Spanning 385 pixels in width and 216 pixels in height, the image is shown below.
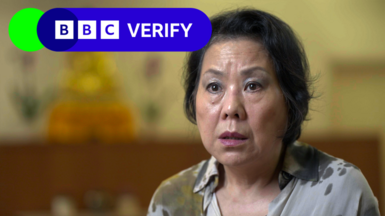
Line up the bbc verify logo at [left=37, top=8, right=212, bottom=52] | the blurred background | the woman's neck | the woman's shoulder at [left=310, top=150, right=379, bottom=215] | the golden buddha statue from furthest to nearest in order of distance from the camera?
the golden buddha statue → the blurred background → the bbc verify logo at [left=37, top=8, right=212, bottom=52] → the woman's neck → the woman's shoulder at [left=310, top=150, right=379, bottom=215]

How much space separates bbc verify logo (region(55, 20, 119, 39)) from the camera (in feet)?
4.11

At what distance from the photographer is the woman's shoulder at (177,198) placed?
958 mm

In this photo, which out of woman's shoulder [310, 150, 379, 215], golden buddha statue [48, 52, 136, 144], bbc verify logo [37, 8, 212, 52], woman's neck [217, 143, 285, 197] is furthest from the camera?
golden buddha statue [48, 52, 136, 144]

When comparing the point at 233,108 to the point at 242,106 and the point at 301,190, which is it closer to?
the point at 242,106

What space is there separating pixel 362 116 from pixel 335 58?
2.14ft

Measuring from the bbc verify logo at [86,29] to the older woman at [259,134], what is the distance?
1.31ft

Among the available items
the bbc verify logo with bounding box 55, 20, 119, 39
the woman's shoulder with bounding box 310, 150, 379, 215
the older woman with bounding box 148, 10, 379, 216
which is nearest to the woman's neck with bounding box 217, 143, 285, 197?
the older woman with bounding box 148, 10, 379, 216

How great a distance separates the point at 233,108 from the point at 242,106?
0.08ft

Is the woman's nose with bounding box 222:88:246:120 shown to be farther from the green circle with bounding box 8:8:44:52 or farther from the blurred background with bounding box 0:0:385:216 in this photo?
the green circle with bounding box 8:8:44:52

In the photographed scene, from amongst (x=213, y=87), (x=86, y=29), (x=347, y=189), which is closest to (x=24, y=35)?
(x=86, y=29)

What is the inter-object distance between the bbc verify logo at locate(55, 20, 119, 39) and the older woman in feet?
1.31

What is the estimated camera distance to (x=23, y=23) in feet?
4.65

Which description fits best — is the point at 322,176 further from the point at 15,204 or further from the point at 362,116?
the point at 362,116

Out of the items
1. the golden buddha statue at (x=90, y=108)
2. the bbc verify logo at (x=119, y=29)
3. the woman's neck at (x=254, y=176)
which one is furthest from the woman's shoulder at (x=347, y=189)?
the golden buddha statue at (x=90, y=108)
